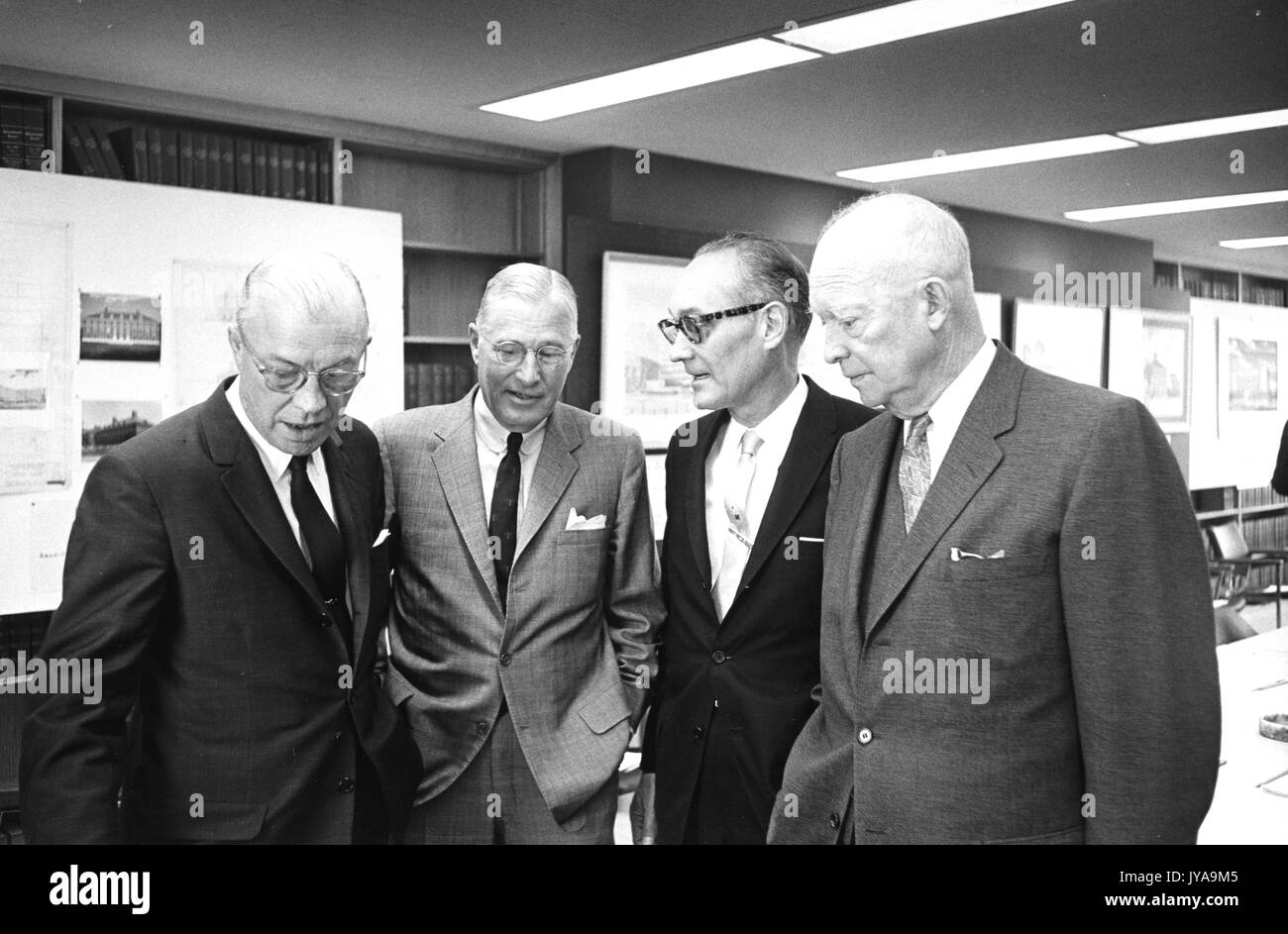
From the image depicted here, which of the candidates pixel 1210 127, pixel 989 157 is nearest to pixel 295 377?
pixel 1210 127

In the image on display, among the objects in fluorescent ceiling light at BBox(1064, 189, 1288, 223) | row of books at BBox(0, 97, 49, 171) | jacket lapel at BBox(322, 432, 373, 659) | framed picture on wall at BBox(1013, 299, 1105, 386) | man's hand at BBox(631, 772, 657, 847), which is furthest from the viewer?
framed picture on wall at BBox(1013, 299, 1105, 386)

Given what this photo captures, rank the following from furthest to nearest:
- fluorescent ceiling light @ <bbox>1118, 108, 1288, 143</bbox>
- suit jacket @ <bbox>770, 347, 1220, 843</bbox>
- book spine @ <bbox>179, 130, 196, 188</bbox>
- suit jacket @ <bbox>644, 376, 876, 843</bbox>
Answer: fluorescent ceiling light @ <bbox>1118, 108, 1288, 143</bbox> < book spine @ <bbox>179, 130, 196, 188</bbox> < suit jacket @ <bbox>644, 376, 876, 843</bbox> < suit jacket @ <bbox>770, 347, 1220, 843</bbox>

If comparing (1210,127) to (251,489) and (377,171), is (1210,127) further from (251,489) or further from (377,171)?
(251,489)

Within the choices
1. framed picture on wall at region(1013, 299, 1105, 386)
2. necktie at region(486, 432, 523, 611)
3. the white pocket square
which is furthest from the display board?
framed picture on wall at region(1013, 299, 1105, 386)

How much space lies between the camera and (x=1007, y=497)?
A: 1.57 meters

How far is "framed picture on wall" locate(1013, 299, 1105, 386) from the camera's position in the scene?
8.41 m

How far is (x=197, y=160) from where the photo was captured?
4824 mm

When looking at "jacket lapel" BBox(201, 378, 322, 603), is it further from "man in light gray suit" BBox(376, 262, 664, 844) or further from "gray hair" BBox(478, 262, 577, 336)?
"gray hair" BBox(478, 262, 577, 336)

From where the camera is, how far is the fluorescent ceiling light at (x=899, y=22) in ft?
11.6

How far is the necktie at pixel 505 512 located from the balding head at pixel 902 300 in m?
0.73

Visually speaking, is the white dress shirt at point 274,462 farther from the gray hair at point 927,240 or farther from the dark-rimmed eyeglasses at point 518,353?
the gray hair at point 927,240

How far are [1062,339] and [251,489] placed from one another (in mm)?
8091

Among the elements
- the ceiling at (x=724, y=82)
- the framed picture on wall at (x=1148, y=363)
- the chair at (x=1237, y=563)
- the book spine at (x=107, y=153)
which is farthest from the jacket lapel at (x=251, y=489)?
the framed picture on wall at (x=1148, y=363)

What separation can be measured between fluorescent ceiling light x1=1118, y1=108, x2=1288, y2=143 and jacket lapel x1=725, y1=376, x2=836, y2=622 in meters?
3.81
